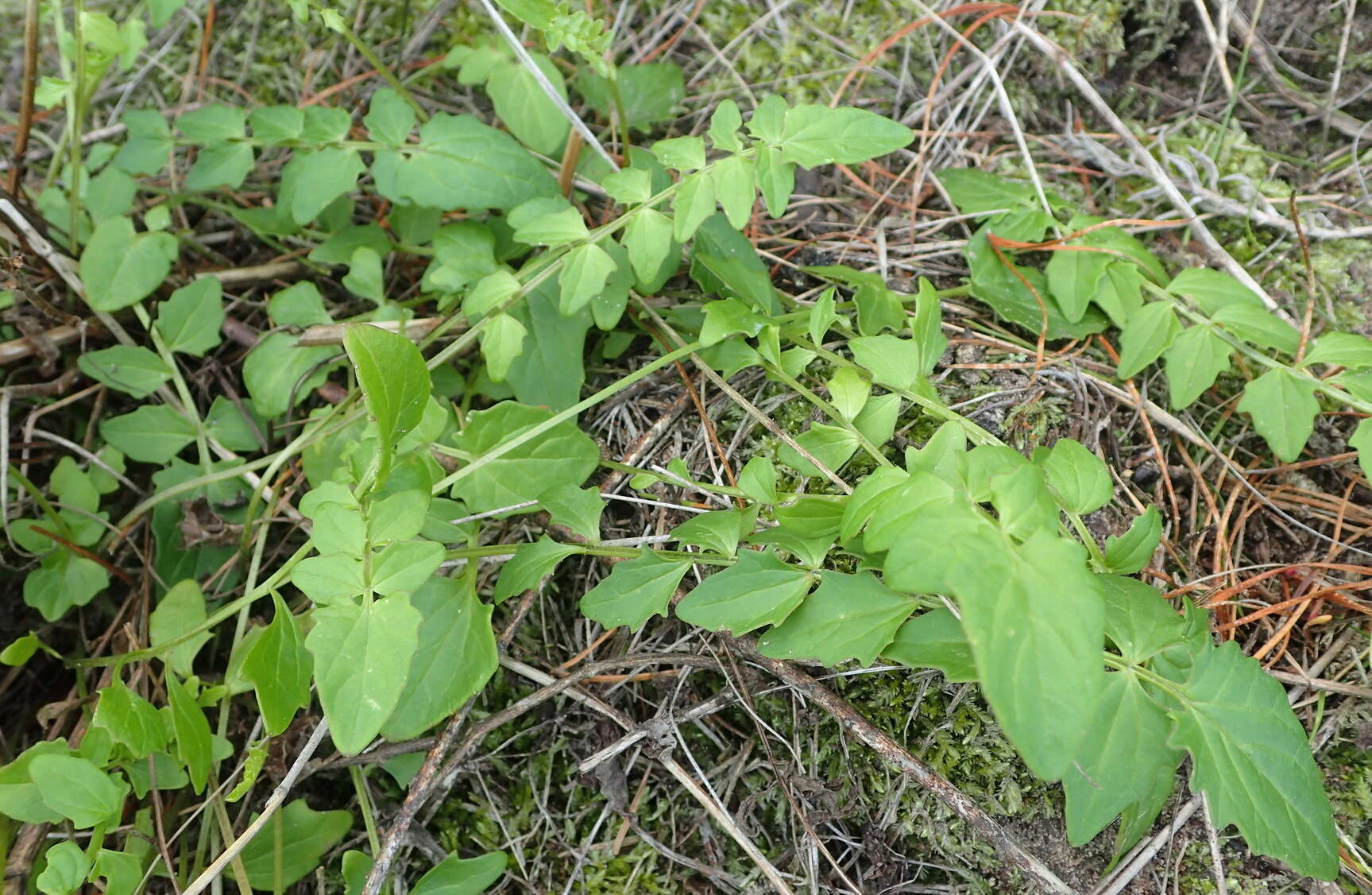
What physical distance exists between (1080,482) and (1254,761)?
505 millimetres

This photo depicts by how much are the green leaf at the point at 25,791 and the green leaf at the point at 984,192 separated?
2.26m

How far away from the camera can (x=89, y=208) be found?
7.70 feet

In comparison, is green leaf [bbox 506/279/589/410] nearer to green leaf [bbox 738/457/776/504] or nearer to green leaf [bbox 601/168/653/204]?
green leaf [bbox 601/168/653/204]

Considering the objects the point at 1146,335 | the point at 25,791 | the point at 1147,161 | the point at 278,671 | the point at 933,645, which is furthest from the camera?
the point at 1147,161

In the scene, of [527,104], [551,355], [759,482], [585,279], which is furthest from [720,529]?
[527,104]

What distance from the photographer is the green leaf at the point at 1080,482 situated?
155 cm

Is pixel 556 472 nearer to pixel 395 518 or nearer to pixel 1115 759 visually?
pixel 395 518

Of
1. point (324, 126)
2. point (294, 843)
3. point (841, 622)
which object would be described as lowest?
point (294, 843)

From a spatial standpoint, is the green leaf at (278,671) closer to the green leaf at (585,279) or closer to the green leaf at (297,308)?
the green leaf at (585,279)

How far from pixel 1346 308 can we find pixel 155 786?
2.89 metres

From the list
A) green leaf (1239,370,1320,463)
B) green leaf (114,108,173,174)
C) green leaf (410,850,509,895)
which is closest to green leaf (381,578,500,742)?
green leaf (410,850,509,895)

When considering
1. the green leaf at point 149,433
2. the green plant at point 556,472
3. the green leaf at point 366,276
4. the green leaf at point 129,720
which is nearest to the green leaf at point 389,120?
the green plant at point 556,472

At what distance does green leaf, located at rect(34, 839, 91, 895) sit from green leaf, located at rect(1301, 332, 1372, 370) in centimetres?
252

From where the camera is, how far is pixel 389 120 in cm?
220
